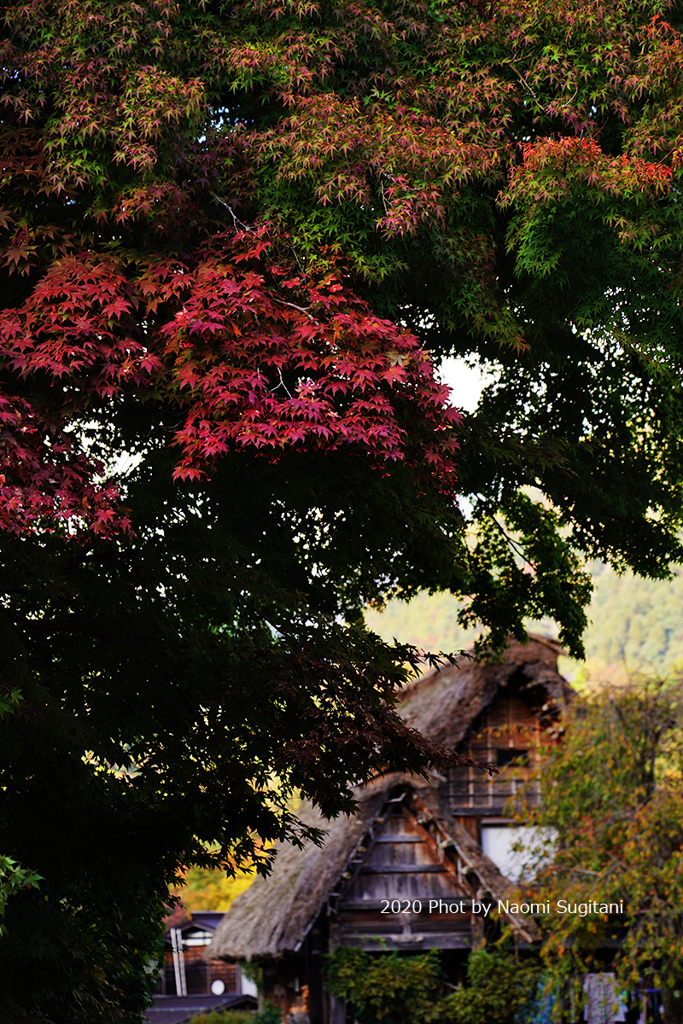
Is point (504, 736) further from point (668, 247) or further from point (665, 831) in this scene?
point (668, 247)

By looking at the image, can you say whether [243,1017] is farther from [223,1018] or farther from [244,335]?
[244,335]

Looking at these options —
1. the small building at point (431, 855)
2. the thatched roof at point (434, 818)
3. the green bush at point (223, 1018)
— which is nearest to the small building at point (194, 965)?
the green bush at point (223, 1018)

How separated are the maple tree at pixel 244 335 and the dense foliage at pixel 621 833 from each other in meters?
8.01

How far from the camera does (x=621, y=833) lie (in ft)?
54.2

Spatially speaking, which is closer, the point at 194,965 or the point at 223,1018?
the point at 223,1018

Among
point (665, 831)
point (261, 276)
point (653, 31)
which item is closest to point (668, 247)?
point (653, 31)

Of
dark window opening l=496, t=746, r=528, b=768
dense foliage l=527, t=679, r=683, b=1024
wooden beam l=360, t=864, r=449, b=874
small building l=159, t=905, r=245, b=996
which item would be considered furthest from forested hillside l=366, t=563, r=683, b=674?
dense foliage l=527, t=679, r=683, b=1024

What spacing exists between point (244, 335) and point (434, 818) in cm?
1367

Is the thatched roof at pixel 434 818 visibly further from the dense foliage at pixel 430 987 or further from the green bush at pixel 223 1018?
the green bush at pixel 223 1018

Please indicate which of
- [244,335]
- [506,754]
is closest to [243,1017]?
[506,754]

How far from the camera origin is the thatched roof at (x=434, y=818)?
62.1ft

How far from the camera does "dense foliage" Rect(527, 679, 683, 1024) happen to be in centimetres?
1573

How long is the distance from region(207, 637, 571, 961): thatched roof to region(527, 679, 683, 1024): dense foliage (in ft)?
4.84

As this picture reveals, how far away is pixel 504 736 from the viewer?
2127 cm
